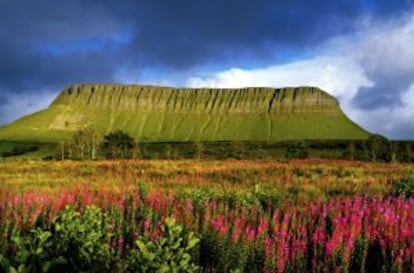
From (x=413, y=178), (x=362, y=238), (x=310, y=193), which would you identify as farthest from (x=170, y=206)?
(x=413, y=178)

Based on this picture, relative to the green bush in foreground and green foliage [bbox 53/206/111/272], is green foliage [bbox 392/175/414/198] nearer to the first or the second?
the green bush in foreground

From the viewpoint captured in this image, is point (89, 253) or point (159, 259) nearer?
point (159, 259)

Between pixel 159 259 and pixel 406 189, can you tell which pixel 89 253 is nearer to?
pixel 159 259

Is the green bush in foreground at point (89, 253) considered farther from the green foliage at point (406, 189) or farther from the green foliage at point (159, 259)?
the green foliage at point (406, 189)

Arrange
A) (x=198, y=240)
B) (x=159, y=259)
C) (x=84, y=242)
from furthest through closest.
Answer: (x=84, y=242), (x=198, y=240), (x=159, y=259)

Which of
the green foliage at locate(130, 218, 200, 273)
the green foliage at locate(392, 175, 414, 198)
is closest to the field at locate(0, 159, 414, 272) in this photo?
the green foliage at locate(130, 218, 200, 273)

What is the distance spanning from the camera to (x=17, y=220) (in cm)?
936

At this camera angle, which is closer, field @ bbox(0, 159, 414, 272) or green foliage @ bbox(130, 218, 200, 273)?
green foliage @ bbox(130, 218, 200, 273)

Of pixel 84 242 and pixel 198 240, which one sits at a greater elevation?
pixel 198 240

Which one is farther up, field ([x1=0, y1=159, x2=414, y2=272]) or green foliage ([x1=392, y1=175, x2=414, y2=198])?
green foliage ([x1=392, y1=175, x2=414, y2=198])

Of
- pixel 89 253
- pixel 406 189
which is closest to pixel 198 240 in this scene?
→ pixel 89 253

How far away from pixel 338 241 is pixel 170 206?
440cm

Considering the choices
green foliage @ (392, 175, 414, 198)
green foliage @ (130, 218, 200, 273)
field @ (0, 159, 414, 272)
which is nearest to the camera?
green foliage @ (130, 218, 200, 273)

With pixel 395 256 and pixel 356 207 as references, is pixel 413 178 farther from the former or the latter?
pixel 395 256
